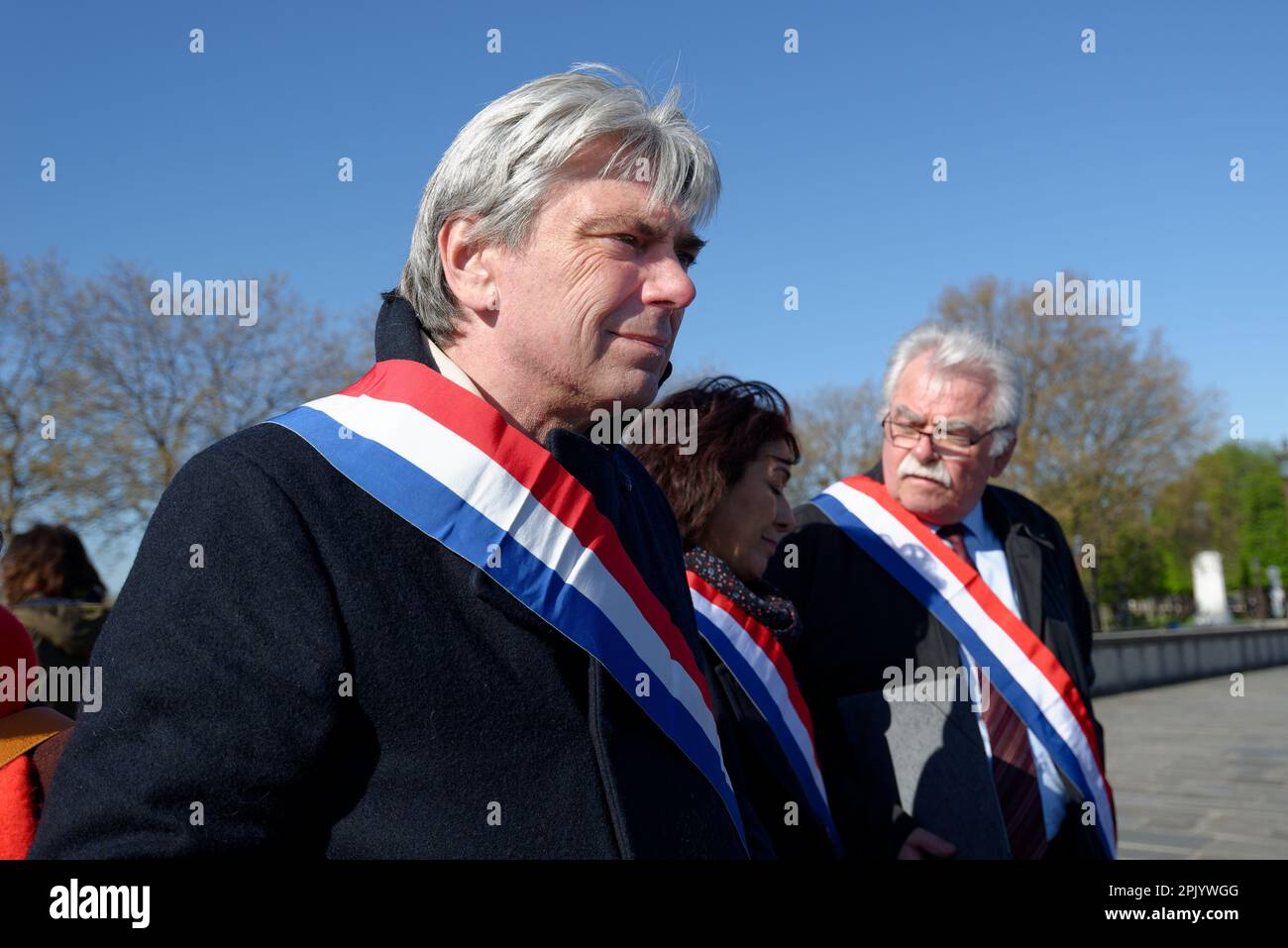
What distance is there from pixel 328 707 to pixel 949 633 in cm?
218

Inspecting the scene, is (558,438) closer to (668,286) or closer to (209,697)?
(668,286)

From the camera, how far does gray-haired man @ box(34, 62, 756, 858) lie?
1318 mm

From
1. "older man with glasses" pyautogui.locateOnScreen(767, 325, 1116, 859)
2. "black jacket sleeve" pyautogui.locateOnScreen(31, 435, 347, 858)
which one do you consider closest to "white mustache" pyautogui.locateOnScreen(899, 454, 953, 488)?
"older man with glasses" pyautogui.locateOnScreen(767, 325, 1116, 859)

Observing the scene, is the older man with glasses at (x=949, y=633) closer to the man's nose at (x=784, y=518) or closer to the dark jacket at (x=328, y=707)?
the man's nose at (x=784, y=518)

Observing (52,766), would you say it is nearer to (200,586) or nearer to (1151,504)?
(200,586)

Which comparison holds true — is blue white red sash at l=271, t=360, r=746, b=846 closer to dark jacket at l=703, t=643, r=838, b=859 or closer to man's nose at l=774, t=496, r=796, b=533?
dark jacket at l=703, t=643, r=838, b=859

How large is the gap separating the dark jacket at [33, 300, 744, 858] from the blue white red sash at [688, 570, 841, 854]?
867mm

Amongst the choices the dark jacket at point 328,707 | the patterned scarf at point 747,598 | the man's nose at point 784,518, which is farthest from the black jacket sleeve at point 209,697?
the man's nose at point 784,518

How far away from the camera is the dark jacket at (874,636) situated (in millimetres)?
2748

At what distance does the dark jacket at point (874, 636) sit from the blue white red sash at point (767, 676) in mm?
170

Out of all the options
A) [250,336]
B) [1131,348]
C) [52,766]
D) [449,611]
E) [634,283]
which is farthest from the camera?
[1131,348]
